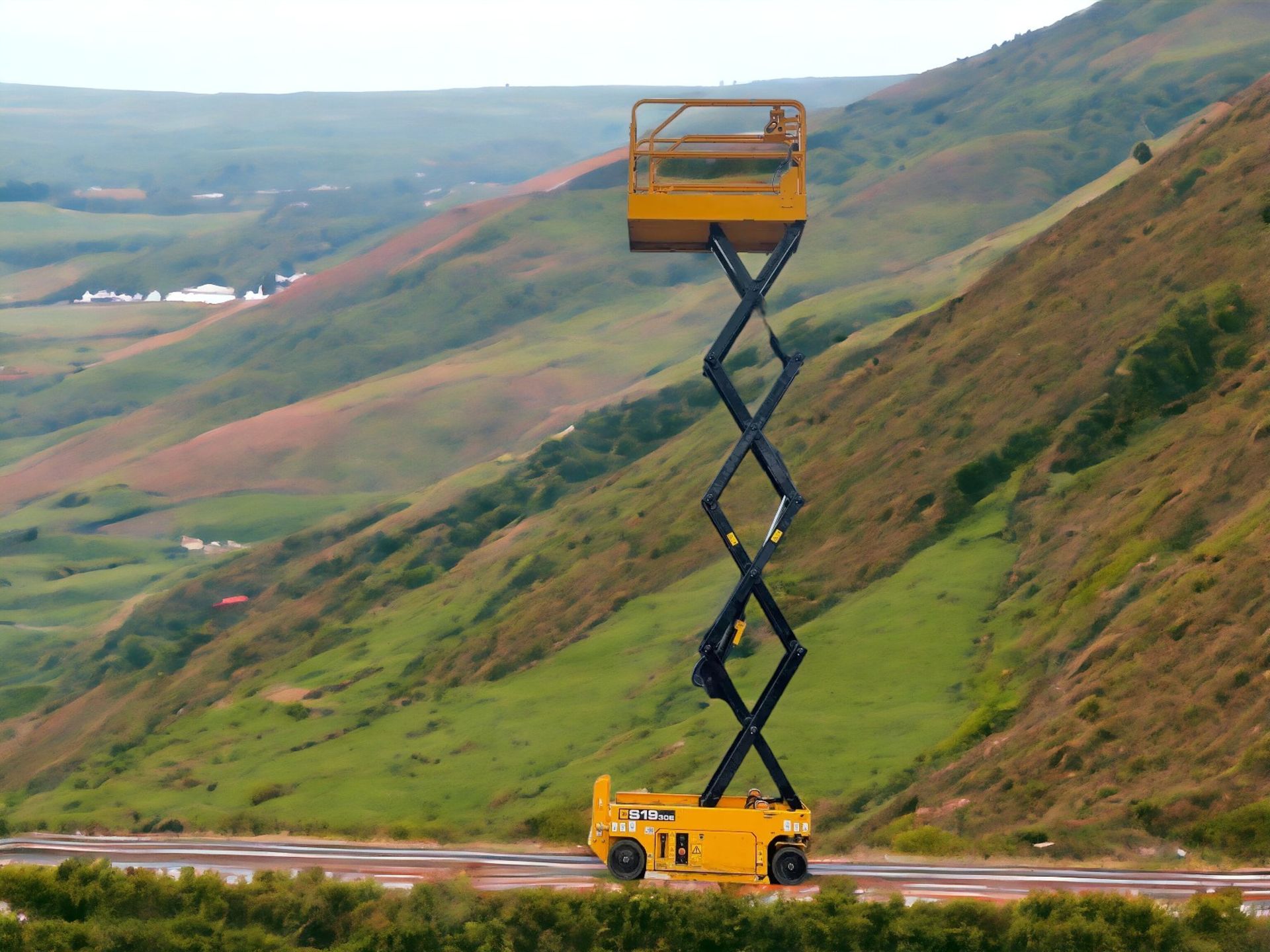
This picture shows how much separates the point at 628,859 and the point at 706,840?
53.1 inches

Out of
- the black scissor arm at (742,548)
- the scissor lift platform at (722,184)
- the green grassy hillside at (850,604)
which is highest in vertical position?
the scissor lift platform at (722,184)

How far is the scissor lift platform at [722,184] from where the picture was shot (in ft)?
84.8

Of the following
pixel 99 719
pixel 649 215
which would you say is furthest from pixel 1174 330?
pixel 99 719

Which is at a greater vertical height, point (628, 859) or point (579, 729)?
point (628, 859)

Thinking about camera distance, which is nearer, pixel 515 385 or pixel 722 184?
pixel 722 184


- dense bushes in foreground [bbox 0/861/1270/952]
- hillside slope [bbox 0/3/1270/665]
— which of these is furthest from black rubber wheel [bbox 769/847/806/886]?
hillside slope [bbox 0/3/1270/665]

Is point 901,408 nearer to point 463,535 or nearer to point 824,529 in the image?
point 824,529

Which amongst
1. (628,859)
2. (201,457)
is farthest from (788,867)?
(201,457)

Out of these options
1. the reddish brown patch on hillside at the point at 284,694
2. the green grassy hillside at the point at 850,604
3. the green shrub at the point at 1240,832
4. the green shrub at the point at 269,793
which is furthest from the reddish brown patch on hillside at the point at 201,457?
the green shrub at the point at 1240,832

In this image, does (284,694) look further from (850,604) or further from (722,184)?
(722,184)

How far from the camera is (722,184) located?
2636 cm

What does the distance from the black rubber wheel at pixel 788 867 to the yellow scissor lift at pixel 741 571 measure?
0.06 ft

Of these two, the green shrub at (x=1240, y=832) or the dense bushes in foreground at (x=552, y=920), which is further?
the green shrub at (x=1240, y=832)

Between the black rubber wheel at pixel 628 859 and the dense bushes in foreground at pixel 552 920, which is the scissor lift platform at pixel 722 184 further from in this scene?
the dense bushes in foreground at pixel 552 920
